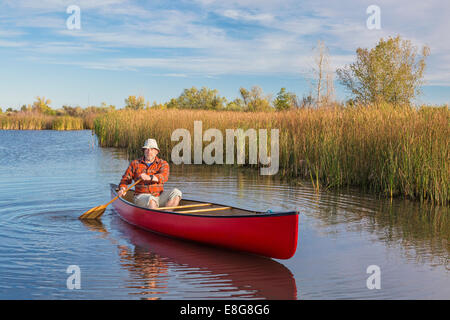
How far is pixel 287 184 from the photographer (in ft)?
40.2

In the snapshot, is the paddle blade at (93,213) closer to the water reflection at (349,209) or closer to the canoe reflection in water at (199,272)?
the canoe reflection in water at (199,272)

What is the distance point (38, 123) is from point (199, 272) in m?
42.8

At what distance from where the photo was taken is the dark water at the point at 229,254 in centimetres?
500

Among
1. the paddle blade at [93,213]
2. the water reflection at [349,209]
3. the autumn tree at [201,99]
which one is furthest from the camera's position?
the autumn tree at [201,99]

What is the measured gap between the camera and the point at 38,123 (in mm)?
44281

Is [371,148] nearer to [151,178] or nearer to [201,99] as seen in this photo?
[151,178]

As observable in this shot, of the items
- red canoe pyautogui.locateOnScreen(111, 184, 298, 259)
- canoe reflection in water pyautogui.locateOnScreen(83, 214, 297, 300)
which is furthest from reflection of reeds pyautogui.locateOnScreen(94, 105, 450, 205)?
canoe reflection in water pyautogui.locateOnScreen(83, 214, 297, 300)

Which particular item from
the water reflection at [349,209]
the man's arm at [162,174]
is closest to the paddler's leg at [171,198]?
the man's arm at [162,174]

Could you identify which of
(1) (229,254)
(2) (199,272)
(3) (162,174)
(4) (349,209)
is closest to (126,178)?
(3) (162,174)

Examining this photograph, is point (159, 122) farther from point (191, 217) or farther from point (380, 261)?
point (380, 261)

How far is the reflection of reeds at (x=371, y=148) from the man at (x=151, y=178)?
440 centimetres

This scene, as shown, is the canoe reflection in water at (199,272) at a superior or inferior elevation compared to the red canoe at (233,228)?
inferior

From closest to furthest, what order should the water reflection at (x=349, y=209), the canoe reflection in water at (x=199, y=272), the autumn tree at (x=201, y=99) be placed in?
the canoe reflection in water at (x=199, y=272), the water reflection at (x=349, y=209), the autumn tree at (x=201, y=99)

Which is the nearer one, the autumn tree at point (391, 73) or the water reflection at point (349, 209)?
the water reflection at point (349, 209)
